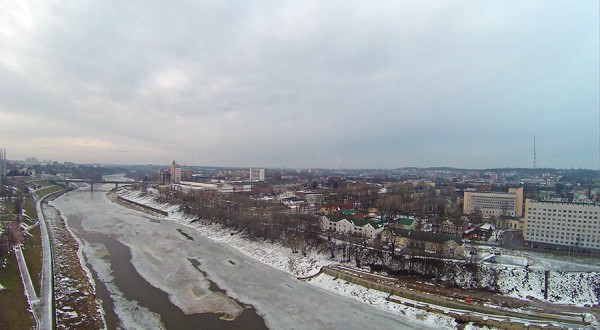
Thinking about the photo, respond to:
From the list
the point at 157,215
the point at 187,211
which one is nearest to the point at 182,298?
the point at 187,211

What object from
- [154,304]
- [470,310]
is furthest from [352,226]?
[154,304]

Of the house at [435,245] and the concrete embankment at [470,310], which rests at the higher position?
the house at [435,245]

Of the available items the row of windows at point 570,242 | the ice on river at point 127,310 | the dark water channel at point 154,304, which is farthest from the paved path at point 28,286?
the row of windows at point 570,242

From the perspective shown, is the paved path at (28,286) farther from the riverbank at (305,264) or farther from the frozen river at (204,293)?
the riverbank at (305,264)

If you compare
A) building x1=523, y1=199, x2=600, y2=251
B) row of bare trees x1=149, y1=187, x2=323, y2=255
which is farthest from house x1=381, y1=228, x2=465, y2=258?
building x1=523, y1=199, x2=600, y2=251

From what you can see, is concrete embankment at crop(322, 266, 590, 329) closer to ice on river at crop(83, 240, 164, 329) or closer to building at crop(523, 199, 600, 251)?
ice on river at crop(83, 240, 164, 329)

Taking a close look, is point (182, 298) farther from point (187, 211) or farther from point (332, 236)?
point (187, 211)
